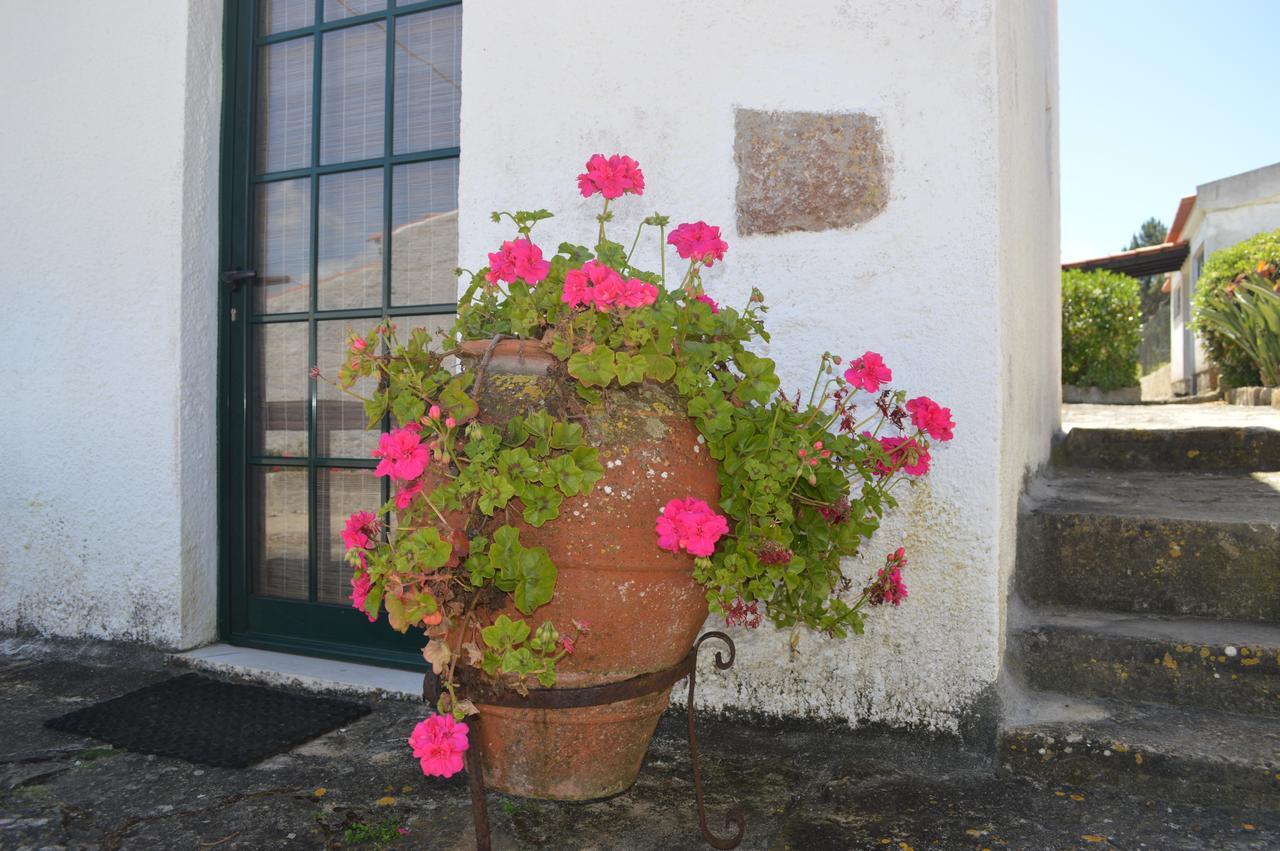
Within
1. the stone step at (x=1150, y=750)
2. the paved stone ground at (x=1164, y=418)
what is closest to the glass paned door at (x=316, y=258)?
the stone step at (x=1150, y=750)

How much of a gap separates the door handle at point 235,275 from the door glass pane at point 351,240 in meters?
0.24

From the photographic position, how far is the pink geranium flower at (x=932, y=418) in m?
1.68

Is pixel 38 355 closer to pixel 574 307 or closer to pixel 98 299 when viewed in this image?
pixel 98 299

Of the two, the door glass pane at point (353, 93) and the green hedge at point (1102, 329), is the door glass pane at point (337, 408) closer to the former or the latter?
the door glass pane at point (353, 93)

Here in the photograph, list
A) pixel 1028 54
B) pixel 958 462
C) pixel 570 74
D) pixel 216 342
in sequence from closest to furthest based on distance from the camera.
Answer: pixel 958 462, pixel 570 74, pixel 1028 54, pixel 216 342

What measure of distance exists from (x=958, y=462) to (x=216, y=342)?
2.47m

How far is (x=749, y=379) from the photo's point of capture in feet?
5.15

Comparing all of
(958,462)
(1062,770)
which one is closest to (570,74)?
(958,462)

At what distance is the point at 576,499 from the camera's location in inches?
56.3

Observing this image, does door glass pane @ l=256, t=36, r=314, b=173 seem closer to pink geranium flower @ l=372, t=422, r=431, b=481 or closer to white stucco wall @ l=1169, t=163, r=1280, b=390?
pink geranium flower @ l=372, t=422, r=431, b=481

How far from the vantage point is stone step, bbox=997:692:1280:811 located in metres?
1.75

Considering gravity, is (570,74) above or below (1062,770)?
above

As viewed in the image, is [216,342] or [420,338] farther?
[216,342]

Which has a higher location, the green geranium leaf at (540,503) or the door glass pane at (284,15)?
the door glass pane at (284,15)
